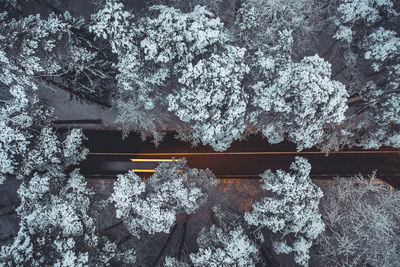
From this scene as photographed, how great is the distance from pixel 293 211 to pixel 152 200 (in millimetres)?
7435

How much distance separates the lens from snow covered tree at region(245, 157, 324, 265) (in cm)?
1216

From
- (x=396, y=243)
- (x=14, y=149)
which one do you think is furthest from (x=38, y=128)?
(x=396, y=243)

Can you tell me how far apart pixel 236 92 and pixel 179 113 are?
2.95 metres

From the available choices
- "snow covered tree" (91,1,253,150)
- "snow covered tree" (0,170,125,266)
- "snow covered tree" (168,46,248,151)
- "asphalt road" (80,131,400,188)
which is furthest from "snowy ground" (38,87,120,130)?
"snow covered tree" (168,46,248,151)

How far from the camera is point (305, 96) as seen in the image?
34.1ft

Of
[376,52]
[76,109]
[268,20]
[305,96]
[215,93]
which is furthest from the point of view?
[76,109]

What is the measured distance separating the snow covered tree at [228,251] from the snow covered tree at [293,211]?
1.18 metres

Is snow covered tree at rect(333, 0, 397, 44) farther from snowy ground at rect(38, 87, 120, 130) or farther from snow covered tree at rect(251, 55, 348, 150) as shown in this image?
snowy ground at rect(38, 87, 120, 130)

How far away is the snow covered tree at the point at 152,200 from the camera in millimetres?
11820

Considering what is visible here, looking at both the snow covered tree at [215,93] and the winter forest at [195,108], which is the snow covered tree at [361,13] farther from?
the snow covered tree at [215,93]

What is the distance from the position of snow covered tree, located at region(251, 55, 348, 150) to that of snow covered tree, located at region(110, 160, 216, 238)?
5.98m

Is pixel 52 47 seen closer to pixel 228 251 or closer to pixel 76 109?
pixel 76 109

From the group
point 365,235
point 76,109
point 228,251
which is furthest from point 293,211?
point 76,109

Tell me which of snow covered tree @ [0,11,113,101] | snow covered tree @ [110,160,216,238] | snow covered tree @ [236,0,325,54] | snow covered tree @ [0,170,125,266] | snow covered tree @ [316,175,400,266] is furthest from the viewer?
snow covered tree @ [316,175,400,266]
